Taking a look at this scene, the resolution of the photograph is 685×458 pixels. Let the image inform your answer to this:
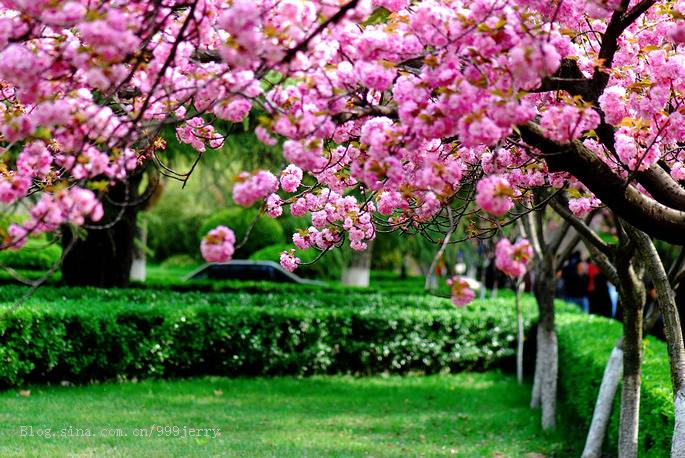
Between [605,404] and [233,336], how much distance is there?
530 cm

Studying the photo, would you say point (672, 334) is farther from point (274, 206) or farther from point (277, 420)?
point (277, 420)

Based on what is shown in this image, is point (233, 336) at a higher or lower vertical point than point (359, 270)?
lower

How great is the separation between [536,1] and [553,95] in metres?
0.90

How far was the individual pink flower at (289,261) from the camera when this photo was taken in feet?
17.0

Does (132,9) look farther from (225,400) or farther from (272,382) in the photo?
(272,382)

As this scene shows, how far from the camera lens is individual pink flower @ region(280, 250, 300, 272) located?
5195 millimetres

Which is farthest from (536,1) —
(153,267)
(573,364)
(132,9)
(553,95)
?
(153,267)

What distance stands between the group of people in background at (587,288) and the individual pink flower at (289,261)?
1009cm

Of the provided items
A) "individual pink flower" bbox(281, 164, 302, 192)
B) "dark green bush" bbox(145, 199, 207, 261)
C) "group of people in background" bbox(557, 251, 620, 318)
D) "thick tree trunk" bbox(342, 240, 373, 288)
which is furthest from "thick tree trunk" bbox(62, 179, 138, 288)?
"dark green bush" bbox(145, 199, 207, 261)

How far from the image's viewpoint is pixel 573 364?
929 cm

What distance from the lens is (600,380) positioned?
7.64 m

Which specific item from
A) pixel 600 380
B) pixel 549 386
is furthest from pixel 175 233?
pixel 600 380

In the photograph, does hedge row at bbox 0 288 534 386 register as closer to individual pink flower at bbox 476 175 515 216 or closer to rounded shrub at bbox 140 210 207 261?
individual pink flower at bbox 476 175 515 216

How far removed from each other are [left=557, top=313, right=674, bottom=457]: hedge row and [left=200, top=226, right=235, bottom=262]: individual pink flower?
357cm
